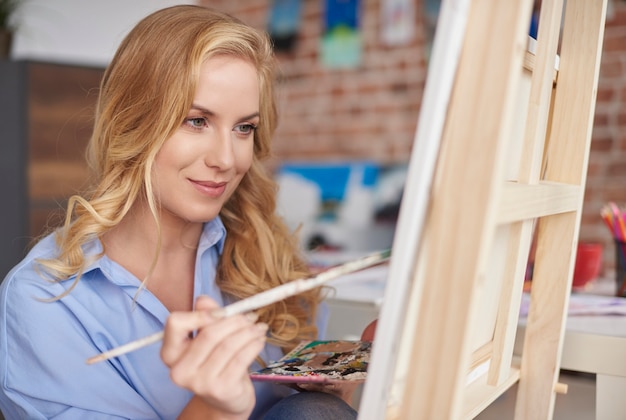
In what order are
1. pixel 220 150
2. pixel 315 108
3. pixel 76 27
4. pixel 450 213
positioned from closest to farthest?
pixel 450 213 < pixel 220 150 < pixel 315 108 < pixel 76 27

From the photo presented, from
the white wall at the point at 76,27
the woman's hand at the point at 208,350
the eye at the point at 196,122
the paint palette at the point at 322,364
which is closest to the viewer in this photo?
the woman's hand at the point at 208,350

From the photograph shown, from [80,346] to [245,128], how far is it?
0.43m

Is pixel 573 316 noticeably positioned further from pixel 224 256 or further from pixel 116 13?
pixel 116 13

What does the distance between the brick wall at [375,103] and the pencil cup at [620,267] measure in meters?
1.04

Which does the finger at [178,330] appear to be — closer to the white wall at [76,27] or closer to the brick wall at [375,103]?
the brick wall at [375,103]

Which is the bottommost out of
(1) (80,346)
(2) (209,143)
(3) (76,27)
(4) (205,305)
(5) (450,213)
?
(1) (80,346)

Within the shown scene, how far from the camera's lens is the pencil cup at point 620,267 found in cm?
163

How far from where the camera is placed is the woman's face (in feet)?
3.97

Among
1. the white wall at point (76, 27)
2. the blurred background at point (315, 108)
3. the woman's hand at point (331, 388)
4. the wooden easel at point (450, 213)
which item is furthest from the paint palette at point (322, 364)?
the white wall at point (76, 27)

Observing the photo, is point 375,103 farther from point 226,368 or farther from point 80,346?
point 226,368

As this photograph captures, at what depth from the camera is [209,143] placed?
1218mm

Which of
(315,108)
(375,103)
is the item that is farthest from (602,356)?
(315,108)

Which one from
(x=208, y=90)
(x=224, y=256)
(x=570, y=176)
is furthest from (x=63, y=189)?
(x=570, y=176)

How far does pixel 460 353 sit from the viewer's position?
28.5 inches
